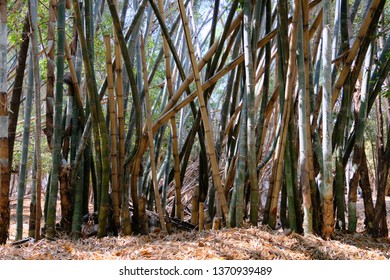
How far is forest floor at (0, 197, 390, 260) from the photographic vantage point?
193 centimetres

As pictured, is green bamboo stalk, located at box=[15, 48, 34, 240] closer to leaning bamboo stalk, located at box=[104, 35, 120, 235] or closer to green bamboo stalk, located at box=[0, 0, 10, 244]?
green bamboo stalk, located at box=[0, 0, 10, 244]

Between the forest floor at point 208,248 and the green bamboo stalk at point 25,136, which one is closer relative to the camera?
the forest floor at point 208,248

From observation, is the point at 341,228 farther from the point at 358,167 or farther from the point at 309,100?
the point at 309,100

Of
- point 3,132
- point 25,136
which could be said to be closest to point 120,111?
point 3,132

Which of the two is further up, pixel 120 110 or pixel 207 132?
pixel 120 110

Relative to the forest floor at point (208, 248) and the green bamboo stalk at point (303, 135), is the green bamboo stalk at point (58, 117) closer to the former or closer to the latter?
the forest floor at point (208, 248)

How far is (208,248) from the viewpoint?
1.98 metres

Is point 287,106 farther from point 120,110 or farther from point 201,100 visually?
point 120,110

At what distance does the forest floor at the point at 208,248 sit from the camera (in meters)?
1.93

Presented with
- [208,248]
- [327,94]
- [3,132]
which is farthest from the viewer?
[3,132]

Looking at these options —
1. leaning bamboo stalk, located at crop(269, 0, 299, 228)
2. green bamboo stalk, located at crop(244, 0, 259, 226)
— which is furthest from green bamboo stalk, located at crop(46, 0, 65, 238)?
leaning bamboo stalk, located at crop(269, 0, 299, 228)

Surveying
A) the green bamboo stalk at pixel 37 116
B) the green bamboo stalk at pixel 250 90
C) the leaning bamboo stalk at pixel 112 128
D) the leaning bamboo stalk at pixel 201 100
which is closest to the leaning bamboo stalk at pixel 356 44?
the green bamboo stalk at pixel 250 90

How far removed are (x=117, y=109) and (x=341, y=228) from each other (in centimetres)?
136
